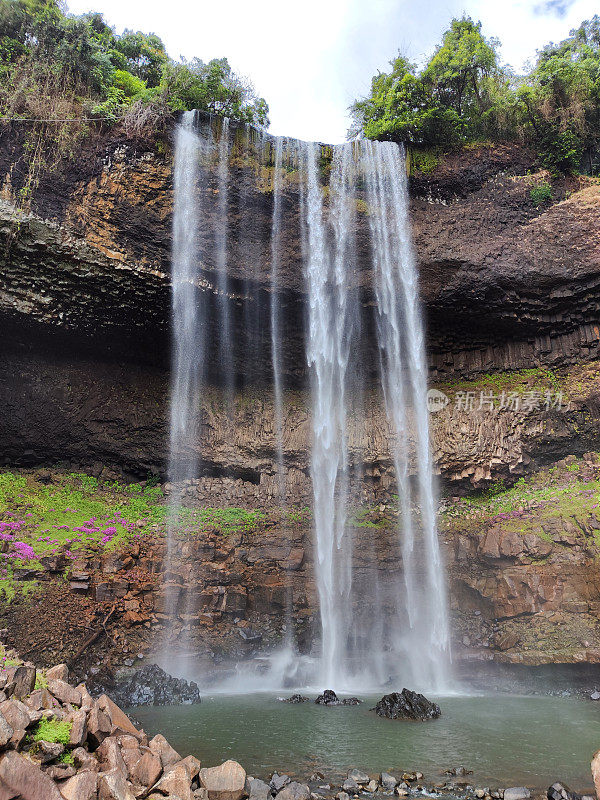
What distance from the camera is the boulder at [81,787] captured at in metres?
3.71

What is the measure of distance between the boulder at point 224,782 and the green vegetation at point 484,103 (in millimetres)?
17351

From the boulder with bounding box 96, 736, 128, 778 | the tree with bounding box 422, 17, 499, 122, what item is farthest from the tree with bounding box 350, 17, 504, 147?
the boulder with bounding box 96, 736, 128, 778

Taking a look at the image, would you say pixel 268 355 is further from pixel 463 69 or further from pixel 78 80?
pixel 463 69

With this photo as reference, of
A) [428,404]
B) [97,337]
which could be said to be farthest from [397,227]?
[97,337]

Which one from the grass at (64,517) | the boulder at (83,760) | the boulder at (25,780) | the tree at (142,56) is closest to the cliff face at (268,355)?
the grass at (64,517)

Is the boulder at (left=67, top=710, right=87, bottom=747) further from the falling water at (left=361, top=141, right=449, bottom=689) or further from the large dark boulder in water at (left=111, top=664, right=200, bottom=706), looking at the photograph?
the falling water at (left=361, top=141, right=449, bottom=689)

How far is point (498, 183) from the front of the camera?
16797mm

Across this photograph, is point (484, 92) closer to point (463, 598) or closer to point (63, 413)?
point (463, 598)

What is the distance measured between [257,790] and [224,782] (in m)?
0.36

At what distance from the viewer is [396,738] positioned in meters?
6.67

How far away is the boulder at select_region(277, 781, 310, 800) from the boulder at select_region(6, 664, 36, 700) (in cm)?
258

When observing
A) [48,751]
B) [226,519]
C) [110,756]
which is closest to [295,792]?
[110,756]

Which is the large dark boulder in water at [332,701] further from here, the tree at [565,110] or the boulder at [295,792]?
the tree at [565,110]

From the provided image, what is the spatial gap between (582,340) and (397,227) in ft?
22.1
